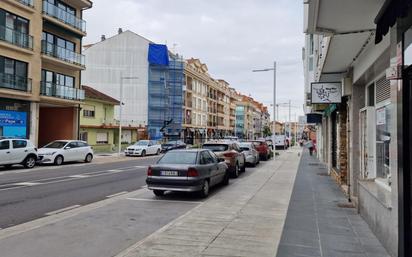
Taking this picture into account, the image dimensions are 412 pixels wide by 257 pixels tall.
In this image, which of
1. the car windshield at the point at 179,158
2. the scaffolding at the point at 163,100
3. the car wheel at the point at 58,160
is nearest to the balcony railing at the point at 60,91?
the car wheel at the point at 58,160

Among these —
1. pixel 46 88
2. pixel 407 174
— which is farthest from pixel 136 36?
pixel 407 174

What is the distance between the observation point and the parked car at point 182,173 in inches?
457

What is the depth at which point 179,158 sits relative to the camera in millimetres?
12336

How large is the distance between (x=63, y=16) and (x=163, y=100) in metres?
32.2

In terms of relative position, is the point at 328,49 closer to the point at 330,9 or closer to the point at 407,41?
the point at 330,9

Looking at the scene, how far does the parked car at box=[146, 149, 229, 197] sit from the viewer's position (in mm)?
11617

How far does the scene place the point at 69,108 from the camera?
118 ft

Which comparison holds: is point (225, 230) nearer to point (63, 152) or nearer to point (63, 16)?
point (63, 152)

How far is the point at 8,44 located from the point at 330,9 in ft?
86.0

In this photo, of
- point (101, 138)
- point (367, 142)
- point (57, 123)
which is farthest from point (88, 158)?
point (367, 142)

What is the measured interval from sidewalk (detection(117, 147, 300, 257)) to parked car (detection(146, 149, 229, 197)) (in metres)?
0.71

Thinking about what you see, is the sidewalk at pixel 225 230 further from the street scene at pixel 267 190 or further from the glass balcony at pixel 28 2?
the glass balcony at pixel 28 2

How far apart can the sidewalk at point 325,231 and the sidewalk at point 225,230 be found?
0.26 meters

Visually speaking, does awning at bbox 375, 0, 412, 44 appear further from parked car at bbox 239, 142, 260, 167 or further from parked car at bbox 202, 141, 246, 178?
parked car at bbox 239, 142, 260, 167
